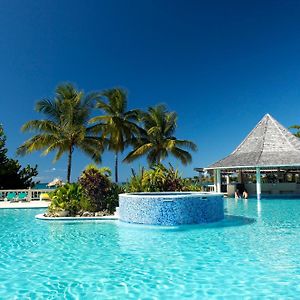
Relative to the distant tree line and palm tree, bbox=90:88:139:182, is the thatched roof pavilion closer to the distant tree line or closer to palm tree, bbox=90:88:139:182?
the distant tree line

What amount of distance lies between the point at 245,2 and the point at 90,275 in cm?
1761

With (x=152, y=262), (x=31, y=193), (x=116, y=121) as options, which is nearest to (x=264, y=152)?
(x=116, y=121)

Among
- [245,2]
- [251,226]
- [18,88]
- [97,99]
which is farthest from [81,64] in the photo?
Result: [251,226]

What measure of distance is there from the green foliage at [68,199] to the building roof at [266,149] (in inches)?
456

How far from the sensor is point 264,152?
22.2 metres

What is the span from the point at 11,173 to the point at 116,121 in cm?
1054

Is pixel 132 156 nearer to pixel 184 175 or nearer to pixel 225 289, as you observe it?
pixel 184 175

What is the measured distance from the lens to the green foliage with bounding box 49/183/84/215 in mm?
12898

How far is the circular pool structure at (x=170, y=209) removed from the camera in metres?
10.5

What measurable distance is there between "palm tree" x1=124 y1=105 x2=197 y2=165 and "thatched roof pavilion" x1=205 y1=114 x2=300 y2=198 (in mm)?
3361

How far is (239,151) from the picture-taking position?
24109 mm

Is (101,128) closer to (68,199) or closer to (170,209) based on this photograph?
(68,199)

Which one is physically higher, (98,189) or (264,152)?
(264,152)

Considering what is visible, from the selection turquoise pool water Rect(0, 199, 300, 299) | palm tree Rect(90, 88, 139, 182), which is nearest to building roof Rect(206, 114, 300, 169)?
palm tree Rect(90, 88, 139, 182)
